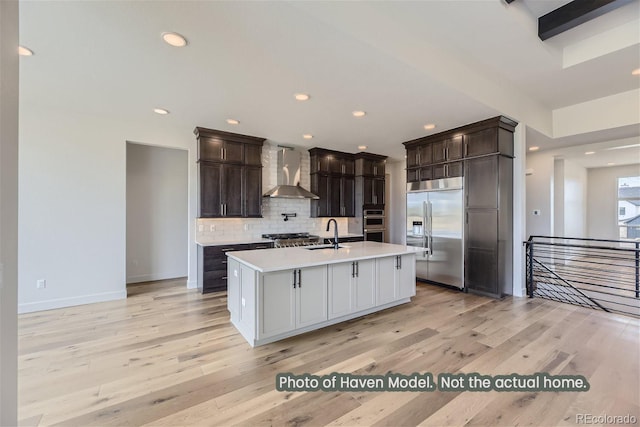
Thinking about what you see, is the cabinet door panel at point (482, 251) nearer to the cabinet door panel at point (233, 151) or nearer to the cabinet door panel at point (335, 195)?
the cabinet door panel at point (335, 195)

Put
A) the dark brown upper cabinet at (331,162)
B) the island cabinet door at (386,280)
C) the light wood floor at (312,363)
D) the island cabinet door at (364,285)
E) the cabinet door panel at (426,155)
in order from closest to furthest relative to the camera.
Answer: the light wood floor at (312,363) < the island cabinet door at (364,285) < the island cabinet door at (386,280) < the cabinet door panel at (426,155) < the dark brown upper cabinet at (331,162)

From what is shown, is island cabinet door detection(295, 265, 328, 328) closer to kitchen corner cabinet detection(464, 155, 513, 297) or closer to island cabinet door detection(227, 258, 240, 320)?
island cabinet door detection(227, 258, 240, 320)

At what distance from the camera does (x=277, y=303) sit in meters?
2.65

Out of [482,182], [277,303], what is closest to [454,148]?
[482,182]

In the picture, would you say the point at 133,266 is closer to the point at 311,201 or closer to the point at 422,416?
the point at 311,201

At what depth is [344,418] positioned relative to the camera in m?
1.73

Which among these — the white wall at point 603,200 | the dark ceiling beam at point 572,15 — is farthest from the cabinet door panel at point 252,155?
the white wall at point 603,200

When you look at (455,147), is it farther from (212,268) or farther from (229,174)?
(212,268)

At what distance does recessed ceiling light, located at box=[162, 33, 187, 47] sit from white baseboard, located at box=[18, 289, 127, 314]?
3.71 m

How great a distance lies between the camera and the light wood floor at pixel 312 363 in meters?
1.78

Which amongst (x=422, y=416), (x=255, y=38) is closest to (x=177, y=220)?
(x=255, y=38)

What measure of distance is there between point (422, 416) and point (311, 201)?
4740 mm

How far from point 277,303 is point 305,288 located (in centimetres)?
33

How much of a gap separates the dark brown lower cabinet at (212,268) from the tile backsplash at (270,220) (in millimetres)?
510
